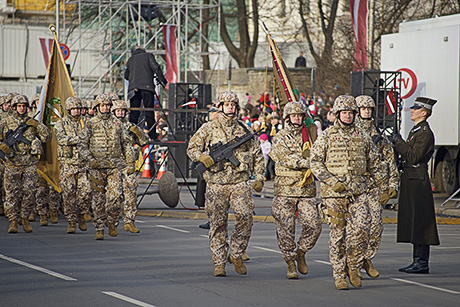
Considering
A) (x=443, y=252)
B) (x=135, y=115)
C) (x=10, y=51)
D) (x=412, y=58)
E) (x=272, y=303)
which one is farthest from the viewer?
(x=10, y=51)

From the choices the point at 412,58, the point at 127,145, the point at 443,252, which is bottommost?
the point at 443,252

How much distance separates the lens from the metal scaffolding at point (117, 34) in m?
36.2

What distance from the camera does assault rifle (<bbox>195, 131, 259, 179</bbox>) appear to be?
11.1m

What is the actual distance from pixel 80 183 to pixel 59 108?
11.1 ft

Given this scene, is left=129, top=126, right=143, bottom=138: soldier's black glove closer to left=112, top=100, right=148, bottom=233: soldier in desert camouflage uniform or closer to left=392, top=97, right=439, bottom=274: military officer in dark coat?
left=112, top=100, right=148, bottom=233: soldier in desert camouflage uniform

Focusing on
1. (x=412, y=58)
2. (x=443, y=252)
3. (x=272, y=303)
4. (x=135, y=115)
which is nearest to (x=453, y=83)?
(x=412, y=58)

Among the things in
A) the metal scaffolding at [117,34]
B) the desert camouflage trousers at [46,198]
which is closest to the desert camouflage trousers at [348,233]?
the desert camouflage trousers at [46,198]

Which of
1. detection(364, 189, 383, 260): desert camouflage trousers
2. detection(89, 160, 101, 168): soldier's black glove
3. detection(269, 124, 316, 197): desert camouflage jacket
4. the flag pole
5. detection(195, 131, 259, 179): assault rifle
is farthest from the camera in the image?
detection(89, 160, 101, 168): soldier's black glove

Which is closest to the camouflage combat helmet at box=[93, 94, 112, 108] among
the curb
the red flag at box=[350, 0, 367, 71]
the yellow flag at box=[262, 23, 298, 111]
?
the yellow flag at box=[262, 23, 298, 111]

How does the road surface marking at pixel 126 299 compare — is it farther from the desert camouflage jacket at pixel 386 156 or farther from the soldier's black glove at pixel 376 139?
the soldier's black glove at pixel 376 139

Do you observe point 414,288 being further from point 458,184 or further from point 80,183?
point 458,184

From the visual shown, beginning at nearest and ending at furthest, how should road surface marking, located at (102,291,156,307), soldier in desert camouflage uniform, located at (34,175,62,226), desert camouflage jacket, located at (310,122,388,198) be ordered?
road surface marking, located at (102,291,156,307) → desert camouflage jacket, located at (310,122,388,198) → soldier in desert camouflage uniform, located at (34,175,62,226)

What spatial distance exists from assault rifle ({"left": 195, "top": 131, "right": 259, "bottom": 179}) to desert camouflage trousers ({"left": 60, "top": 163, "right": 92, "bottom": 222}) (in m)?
4.54

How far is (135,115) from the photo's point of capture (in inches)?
848
